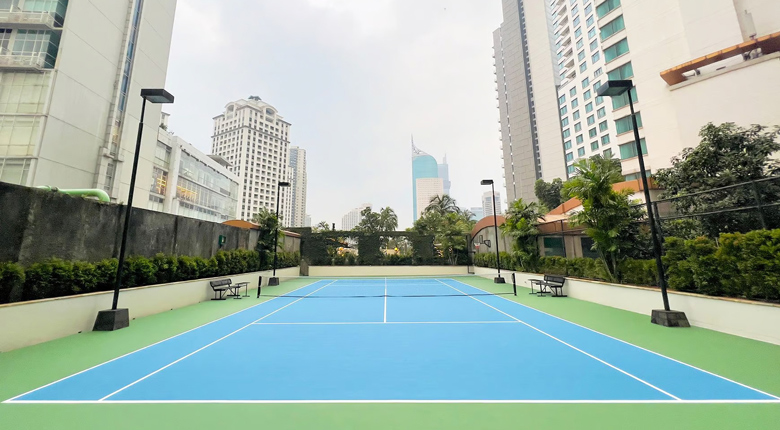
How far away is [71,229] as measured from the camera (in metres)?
7.37

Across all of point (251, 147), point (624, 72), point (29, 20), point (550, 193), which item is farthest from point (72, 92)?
point (251, 147)

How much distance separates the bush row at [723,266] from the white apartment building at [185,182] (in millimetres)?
42747

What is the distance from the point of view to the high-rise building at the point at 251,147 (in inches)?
4072

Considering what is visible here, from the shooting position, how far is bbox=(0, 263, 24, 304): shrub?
5.60m

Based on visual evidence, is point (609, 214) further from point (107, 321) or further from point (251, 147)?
point (251, 147)

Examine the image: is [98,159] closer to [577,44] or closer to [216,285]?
[216,285]

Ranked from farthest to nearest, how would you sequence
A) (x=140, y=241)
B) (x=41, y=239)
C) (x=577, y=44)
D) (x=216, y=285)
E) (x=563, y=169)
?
(x=563, y=169) < (x=577, y=44) < (x=216, y=285) < (x=140, y=241) < (x=41, y=239)

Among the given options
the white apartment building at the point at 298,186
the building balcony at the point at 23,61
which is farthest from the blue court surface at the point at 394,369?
the white apartment building at the point at 298,186

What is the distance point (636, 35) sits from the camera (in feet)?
86.1

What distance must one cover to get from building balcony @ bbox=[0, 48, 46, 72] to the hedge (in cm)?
2247

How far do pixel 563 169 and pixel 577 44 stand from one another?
22.1 meters

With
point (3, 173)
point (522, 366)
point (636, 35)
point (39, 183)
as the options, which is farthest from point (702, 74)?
point (3, 173)

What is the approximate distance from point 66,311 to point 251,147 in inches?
4301

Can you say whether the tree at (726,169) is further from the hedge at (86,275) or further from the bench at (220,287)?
the hedge at (86,275)
